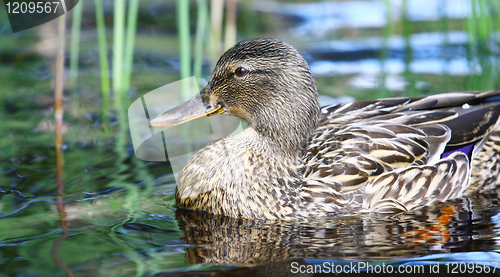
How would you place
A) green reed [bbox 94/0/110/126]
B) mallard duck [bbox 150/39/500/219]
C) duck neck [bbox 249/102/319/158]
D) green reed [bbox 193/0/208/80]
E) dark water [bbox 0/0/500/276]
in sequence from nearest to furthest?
dark water [bbox 0/0/500/276]
mallard duck [bbox 150/39/500/219]
duck neck [bbox 249/102/319/158]
green reed [bbox 193/0/208/80]
green reed [bbox 94/0/110/126]

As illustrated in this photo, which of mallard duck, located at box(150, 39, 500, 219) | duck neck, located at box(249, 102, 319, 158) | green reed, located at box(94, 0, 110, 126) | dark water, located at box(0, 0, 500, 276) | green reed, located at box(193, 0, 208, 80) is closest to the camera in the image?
dark water, located at box(0, 0, 500, 276)

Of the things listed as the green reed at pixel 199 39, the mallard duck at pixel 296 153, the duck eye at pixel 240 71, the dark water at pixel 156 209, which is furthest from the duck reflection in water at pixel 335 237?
the green reed at pixel 199 39

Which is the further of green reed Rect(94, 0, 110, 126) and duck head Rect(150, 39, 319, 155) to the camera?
green reed Rect(94, 0, 110, 126)

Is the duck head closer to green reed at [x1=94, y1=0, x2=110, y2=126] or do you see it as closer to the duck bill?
the duck bill

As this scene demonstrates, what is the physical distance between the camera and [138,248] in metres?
4.67

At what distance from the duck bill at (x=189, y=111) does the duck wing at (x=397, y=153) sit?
1.01m

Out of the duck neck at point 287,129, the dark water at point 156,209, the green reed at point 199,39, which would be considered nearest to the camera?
the dark water at point 156,209

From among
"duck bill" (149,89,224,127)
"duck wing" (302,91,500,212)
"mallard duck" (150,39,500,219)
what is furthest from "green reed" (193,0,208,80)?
"duck wing" (302,91,500,212)

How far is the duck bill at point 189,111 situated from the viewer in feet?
17.7

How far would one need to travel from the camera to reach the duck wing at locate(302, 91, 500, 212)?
212 inches

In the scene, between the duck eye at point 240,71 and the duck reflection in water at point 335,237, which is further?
the duck eye at point 240,71

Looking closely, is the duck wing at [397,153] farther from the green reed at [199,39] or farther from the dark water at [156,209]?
the green reed at [199,39]

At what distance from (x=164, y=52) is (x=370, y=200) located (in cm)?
585

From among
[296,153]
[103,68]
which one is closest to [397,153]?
[296,153]
